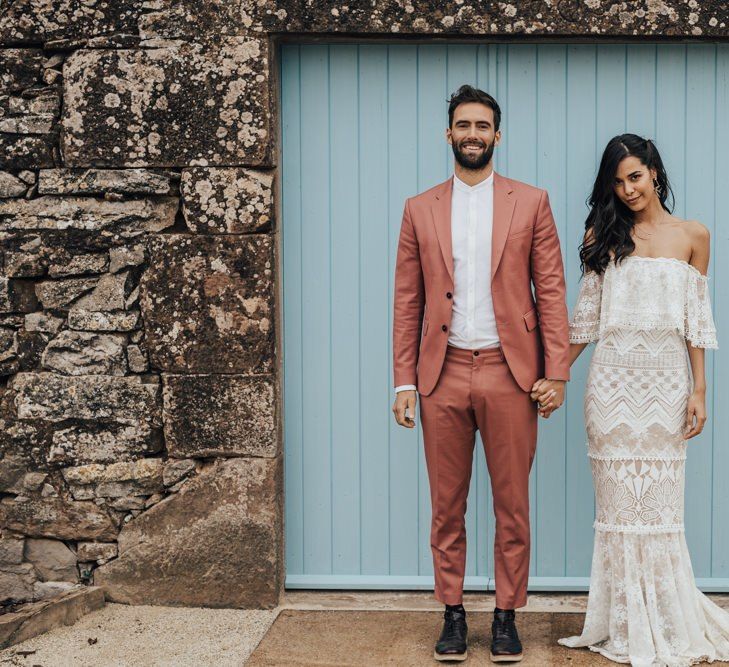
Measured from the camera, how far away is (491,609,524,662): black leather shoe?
3.48m

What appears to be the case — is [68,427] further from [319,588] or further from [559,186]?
[559,186]

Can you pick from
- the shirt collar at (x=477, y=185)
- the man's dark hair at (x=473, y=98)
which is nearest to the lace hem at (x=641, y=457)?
the shirt collar at (x=477, y=185)

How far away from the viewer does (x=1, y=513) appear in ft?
13.4

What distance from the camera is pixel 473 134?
135 inches

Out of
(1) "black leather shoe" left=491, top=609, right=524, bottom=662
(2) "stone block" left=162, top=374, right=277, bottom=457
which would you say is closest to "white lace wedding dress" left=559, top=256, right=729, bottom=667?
(1) "black leather shoe" left=491, top=609, right=524, bottom=662

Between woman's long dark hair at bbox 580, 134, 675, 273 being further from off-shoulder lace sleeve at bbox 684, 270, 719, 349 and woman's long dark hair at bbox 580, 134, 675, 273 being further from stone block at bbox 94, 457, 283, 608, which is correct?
stone block at bbox 94, 457, 283, 608

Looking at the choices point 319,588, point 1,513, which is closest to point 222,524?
point 319,588

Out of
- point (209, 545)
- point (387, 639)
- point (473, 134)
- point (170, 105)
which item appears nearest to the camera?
point (473, 134)

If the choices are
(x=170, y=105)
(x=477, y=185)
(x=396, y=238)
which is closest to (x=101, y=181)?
(x=170, y=105)

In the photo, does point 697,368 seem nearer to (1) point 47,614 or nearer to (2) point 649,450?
(2) point 649,450

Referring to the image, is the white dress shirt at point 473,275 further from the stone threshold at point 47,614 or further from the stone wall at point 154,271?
the stone threshold at point 47,614

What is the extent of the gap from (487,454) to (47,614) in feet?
5.77

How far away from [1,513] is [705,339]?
281 centimetres

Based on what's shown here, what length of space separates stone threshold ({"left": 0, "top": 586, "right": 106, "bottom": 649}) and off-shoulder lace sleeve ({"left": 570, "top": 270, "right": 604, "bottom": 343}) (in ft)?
7.03
